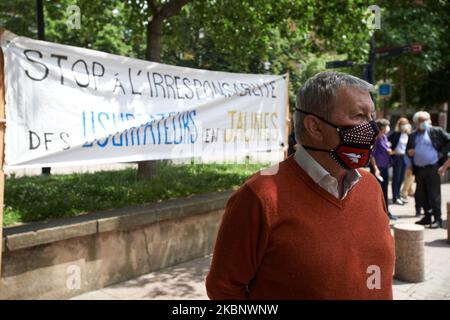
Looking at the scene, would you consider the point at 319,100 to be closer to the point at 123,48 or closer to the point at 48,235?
the point at 48,235

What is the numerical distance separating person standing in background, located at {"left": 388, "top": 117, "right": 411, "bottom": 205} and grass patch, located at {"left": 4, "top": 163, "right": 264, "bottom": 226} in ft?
11.4

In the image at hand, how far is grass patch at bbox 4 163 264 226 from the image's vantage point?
4.73 meters

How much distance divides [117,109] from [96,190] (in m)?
1.63

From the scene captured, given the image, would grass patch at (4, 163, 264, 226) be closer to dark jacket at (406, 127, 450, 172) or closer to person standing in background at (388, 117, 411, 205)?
dark jacket at (406, 127, 450, 172)

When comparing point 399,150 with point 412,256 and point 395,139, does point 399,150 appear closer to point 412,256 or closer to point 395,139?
point 395,139

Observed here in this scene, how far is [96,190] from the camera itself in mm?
5770

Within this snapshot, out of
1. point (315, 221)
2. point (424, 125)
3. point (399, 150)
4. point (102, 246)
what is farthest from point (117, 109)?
point (399, 150)

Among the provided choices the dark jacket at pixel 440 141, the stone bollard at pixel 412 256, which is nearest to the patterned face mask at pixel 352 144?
the stone bollard at pixel 412 256

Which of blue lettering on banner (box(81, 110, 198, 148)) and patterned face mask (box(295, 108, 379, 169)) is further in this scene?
blue lettering on banner (box(81, 110, 198, 148))

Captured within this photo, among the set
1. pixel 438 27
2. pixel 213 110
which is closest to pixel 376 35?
pixel 438 27

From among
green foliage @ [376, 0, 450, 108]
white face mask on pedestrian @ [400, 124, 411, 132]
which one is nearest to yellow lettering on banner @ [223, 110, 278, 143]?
white face mask on pedestrian @ [400, 124, 411, 132]

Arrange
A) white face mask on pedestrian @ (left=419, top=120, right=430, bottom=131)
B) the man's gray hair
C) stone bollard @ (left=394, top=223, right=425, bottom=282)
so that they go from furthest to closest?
white face mask on pedestrian @ (left=419, top=120, right=430, bottom=131) → stone bollard @ (left=394, top=223, right=425, bottom=282) → the man's gray hair

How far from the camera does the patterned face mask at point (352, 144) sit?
1870mm
